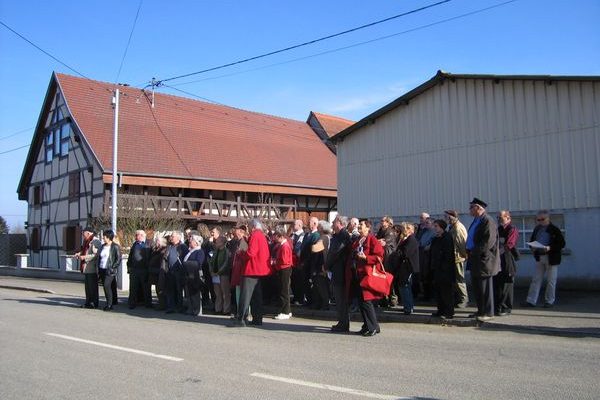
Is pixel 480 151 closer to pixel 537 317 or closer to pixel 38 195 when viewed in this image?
pixel 537 317

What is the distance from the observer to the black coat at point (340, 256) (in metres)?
9.52

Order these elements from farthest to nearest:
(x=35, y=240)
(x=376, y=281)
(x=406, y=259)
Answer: (x=35, y=240), (x=406, y=259), (x=376, y=281)

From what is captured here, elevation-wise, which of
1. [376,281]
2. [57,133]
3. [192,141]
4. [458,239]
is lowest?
[376,281]

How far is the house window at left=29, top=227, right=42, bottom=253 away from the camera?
3441cm

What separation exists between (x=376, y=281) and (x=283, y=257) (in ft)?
9.26

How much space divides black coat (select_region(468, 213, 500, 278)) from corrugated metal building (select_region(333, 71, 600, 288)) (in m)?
4.96

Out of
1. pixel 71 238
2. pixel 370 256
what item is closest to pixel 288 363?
pixel 370 256

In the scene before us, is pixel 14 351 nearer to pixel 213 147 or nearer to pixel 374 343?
pixel 374 343

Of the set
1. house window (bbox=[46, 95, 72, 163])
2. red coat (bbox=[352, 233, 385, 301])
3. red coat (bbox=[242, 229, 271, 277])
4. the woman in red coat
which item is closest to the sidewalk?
the woman in red coat

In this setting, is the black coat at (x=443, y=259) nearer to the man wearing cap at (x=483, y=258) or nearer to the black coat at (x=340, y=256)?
the man wearing cap at (x=483, y=258)

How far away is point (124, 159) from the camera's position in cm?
2827

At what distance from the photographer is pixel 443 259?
33.6 feet

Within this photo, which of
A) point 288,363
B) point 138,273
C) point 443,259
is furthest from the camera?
point 138,273

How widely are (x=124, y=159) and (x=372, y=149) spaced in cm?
1465
